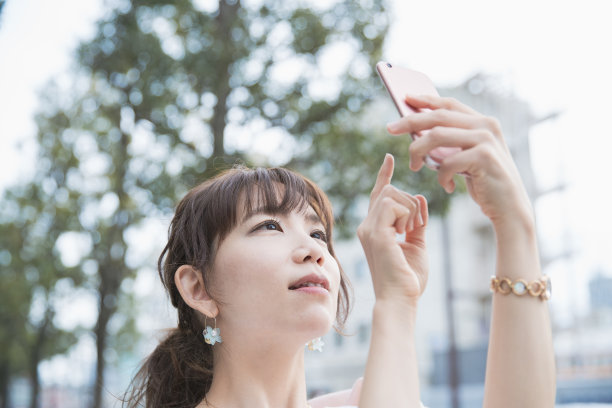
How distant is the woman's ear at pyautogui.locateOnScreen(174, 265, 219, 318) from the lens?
72.5 inches

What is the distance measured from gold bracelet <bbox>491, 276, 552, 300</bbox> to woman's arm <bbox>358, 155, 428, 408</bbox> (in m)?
0.20

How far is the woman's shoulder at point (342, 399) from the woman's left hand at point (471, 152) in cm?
94

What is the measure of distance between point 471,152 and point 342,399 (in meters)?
1.21

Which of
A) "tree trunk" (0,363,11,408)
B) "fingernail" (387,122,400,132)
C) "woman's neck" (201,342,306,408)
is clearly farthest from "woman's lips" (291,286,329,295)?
"tree trunk" (0,363,11,408)

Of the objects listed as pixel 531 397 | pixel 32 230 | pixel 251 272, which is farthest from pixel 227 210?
pixel 32 230

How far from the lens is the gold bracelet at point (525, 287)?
4.29ft

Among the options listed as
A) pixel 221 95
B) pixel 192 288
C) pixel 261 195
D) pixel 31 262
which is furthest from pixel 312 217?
pixel 31 262

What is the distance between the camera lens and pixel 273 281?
1614 millimetres

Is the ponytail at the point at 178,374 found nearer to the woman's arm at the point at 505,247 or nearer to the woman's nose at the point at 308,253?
the woman's nose at the point at 308,253

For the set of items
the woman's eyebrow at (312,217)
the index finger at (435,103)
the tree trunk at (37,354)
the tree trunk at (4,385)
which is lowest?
the tree trunk at (4,385)

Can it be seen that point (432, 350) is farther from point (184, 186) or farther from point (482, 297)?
point (184, 186)

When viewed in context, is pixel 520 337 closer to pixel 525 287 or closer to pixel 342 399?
pixel 525 287

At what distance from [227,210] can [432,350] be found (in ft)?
58.0

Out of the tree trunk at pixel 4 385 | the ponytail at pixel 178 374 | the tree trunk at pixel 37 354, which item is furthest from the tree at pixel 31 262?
the ponytail at pixel 178 374
